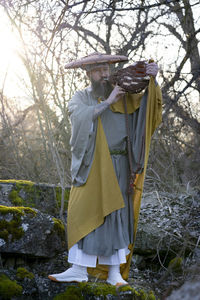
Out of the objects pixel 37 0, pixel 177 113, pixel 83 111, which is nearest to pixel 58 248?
pixel 83 111

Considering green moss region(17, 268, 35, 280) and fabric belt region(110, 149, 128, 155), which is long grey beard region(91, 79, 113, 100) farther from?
green moss region(17, 268, 35, 280)

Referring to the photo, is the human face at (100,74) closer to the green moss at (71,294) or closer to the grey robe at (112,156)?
the grey robe at (112,156)

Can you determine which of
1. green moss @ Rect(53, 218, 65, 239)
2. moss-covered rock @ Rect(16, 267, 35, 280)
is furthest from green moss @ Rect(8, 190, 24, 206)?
moss-covered rock @ Rect(16, 267, 35, 280)

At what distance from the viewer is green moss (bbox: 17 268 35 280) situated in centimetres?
359

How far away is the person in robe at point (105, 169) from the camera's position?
3.64m

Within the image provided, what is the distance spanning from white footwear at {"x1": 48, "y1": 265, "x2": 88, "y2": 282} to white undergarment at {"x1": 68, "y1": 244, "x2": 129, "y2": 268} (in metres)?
0.08

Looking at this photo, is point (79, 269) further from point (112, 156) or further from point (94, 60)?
point (94, 60)

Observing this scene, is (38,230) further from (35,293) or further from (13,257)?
(35,293)

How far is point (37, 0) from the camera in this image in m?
4.48

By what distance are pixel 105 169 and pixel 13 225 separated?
107 centimetres

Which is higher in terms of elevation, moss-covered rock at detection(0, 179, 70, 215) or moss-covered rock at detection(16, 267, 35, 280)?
moss-covered rock at detection(0, 179, 70, 215)

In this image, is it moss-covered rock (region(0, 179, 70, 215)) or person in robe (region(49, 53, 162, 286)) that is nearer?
person in robe (region(49, 53, 162, 286))

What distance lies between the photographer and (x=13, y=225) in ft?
12.8

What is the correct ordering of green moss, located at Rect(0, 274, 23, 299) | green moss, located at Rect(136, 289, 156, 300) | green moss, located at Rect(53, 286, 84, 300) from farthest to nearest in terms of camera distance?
green moss, located at Rect(136, 289, 156, 300) → green moss, located at Rect(53, 286, 84, 300) → green moss, located at Rect(0, 274, 23, 299)
